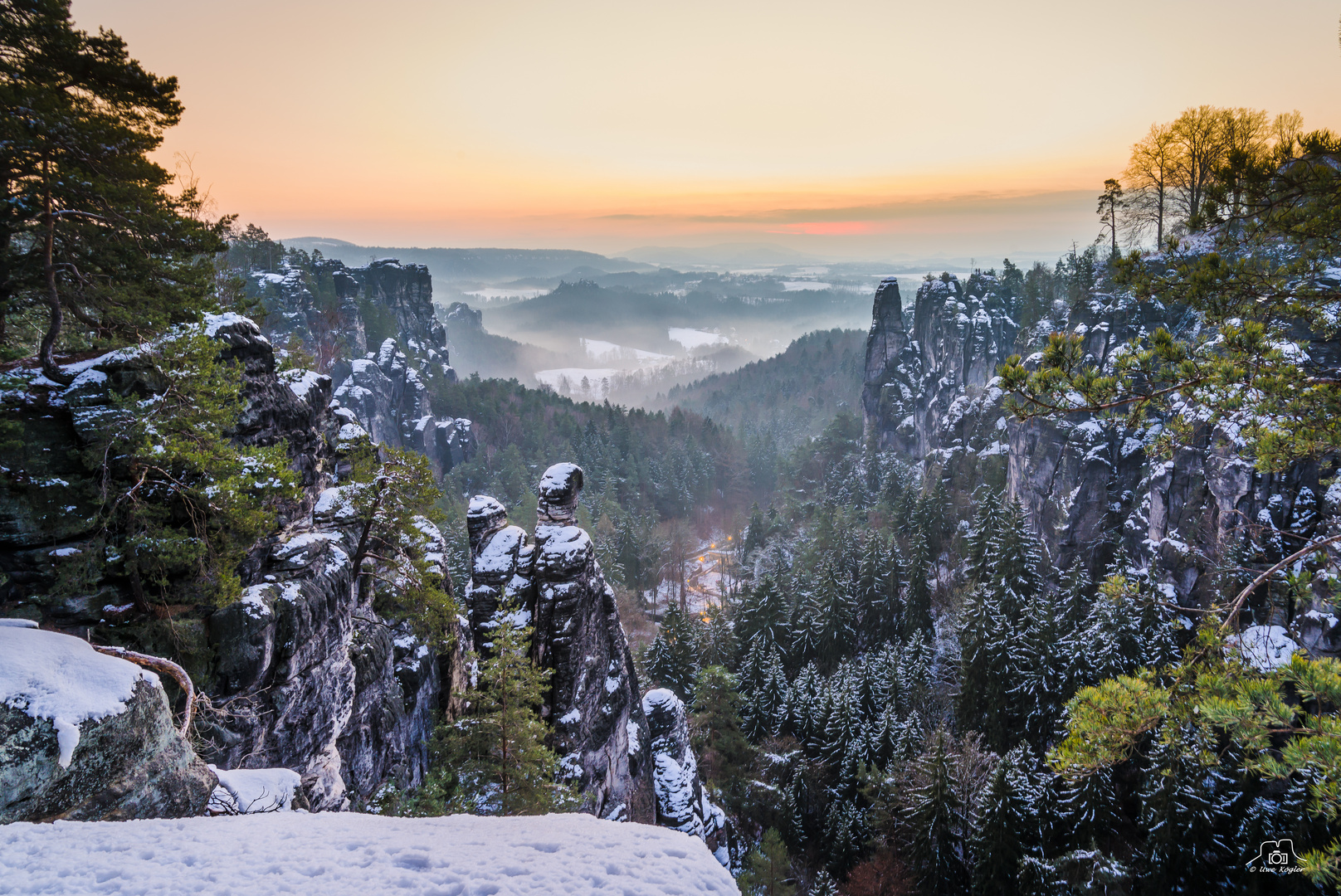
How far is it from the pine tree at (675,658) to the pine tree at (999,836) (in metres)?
15.5

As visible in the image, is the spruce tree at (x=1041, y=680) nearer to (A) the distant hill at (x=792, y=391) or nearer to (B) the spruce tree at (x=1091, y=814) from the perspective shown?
(B) the spruce tree at (x=1091, y=814)

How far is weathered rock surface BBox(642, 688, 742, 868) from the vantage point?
18.6 m

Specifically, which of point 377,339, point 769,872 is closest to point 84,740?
point 769,872

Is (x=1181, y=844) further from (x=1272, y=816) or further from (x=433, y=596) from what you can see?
(x=433, y=596)

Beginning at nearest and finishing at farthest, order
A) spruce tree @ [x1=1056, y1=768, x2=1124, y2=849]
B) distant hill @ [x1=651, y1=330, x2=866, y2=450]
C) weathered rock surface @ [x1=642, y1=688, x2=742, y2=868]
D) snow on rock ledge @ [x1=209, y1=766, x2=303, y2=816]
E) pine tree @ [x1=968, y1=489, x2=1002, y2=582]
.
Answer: snow on rock ledge @ [x1=209, y1=766, x2=303, y2=816] < weathered rock surface @ [x1=642, y1=688, x2=742, y2=868] < spruce tree @ [x1=1056, y1=768, x2=1124, y2=849] < pine tree @ [x1=968, y1=489, x2=1002, y2=582] < distant hill @ [x1=651, y1=330, x2=866, y2=450]

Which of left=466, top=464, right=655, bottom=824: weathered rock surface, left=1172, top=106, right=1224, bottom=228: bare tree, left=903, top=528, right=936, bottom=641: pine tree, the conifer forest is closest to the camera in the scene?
the conifer forest

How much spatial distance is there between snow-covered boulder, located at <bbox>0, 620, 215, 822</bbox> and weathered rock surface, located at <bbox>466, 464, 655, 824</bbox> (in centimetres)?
832

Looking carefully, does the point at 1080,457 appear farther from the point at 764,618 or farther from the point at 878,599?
the point at 764,618

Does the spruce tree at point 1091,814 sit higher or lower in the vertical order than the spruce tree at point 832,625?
higher

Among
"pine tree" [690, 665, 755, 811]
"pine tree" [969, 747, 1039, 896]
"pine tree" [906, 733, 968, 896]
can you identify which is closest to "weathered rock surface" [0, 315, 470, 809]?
"pine tree" [690, 665, 755, 811]

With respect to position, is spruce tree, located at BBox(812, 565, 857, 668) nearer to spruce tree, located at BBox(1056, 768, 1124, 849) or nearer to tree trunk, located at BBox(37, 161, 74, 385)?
spruce tree, located at BBox(1056, 768, 1124, 849)

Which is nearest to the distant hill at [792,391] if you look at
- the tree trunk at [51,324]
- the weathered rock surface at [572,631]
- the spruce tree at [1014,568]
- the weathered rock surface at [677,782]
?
the spruce tree at [1014,568]

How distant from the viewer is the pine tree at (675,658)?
3319 centimetres

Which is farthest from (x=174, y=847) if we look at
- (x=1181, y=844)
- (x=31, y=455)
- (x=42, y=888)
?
(x=1181, y=844)
